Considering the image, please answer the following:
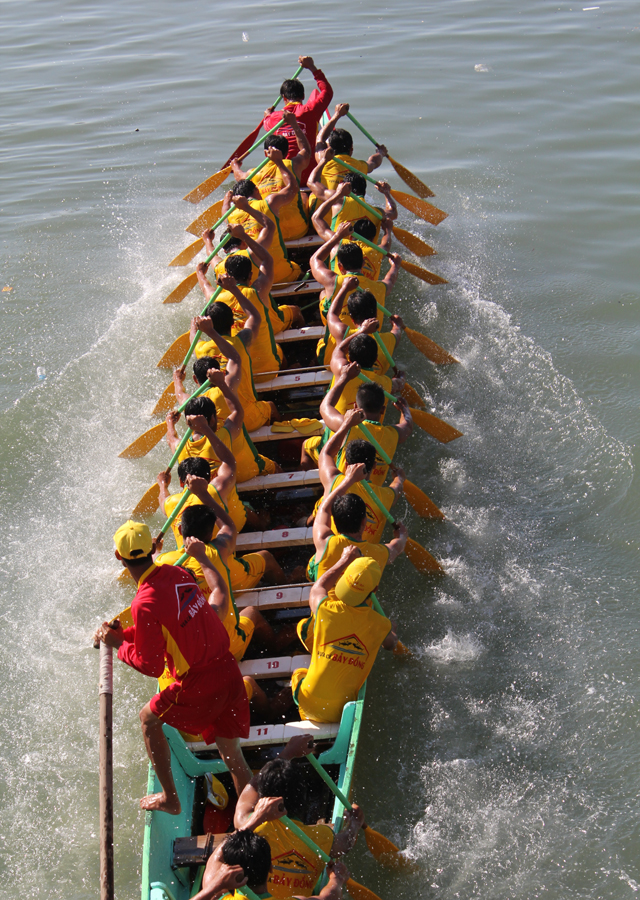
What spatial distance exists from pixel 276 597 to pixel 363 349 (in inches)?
73.0

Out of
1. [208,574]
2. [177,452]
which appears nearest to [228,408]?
[177,452]

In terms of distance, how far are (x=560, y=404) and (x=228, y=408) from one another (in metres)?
3.30

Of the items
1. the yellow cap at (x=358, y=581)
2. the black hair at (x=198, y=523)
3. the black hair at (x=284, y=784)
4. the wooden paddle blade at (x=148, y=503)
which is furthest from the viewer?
the wooden paddle blade at (x=148, y=503)

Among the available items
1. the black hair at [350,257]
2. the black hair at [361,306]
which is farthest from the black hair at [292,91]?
the black hair at [361,306]

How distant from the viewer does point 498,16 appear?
52.9ft

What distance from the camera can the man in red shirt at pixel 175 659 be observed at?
340cm

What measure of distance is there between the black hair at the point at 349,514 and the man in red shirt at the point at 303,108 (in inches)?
212

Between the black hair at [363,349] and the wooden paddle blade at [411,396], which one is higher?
the black hair at [363,349]

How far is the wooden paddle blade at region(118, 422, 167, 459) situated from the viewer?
6.74m

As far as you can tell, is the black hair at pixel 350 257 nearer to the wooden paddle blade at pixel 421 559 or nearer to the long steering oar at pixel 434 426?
the long steering oar at pixel 434 426

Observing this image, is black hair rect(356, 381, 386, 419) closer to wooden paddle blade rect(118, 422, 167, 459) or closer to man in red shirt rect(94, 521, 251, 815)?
wooden paddle blade rect(118, 422, 167, 459)

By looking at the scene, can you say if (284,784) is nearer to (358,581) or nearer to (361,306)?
(358,581)

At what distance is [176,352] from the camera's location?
25.0 ft

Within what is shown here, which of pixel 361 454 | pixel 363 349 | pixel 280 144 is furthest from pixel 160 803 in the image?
pixel 280 144
